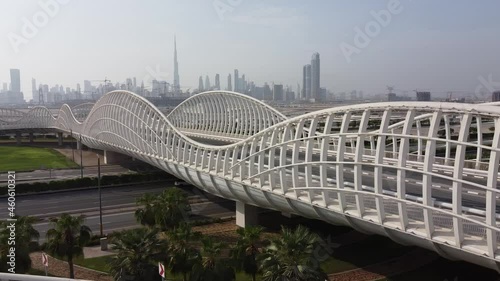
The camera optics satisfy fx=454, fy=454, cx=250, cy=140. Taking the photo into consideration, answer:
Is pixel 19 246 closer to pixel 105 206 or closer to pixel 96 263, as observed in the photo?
pixel 96 263

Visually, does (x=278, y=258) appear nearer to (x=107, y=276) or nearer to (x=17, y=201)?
(x=107, y=276)

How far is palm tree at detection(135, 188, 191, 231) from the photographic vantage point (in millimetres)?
30484

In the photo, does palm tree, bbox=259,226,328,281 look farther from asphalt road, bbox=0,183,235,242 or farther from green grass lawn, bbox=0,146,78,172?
green grass lawn, bbox=0,146,78,172

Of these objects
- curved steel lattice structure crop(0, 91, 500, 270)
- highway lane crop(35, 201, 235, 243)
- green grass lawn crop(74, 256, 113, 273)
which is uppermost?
curved steel lattice structure crop(0, 91, 500, 270)

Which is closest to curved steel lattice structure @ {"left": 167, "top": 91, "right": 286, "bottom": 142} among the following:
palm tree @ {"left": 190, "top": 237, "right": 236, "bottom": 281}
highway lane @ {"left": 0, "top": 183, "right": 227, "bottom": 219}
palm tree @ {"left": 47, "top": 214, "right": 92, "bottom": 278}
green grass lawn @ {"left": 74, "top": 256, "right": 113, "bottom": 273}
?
highway lane @ {"left": 0, "top": 183, "right": 227, "bottom": 219}

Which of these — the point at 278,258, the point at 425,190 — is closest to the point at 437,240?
the point at 425,190

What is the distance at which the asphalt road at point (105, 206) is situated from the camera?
3727 centimetres

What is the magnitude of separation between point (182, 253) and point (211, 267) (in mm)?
1769

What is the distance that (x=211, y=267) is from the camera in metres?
19.6

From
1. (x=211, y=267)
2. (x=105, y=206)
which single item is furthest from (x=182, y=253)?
(x=105, y=206)

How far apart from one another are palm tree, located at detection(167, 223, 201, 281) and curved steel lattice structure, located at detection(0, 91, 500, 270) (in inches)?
274

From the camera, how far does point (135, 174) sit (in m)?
55.2

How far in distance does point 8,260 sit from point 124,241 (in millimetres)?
6512

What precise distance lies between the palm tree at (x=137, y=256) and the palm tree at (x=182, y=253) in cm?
46
